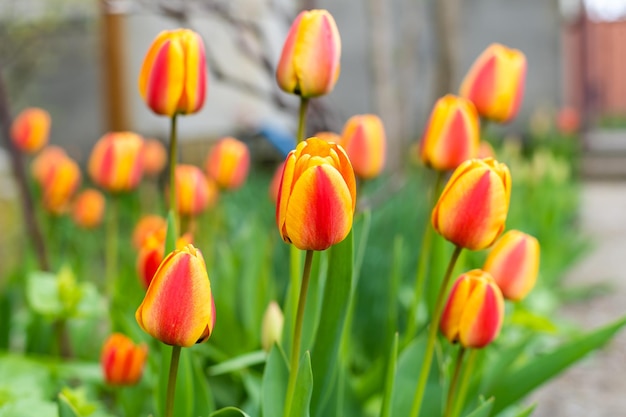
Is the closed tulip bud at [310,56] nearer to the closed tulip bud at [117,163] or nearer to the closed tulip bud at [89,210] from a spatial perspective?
the closed tulip bud at [117,163]

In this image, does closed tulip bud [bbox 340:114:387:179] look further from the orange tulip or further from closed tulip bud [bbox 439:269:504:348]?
the orange tulip

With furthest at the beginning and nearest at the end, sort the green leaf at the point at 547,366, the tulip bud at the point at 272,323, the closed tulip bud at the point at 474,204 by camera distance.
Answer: the tulip bud at the point at 272,323 → the green leaf at the point at 547,366 → the closed tulip bud at the point at 474,204

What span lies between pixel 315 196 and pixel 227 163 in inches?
41.3

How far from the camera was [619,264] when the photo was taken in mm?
3926

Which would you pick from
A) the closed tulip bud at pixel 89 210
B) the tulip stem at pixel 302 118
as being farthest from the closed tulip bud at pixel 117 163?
the closed tulip bud at pixel 89 210

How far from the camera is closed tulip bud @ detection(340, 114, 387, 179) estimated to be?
4.07 ft

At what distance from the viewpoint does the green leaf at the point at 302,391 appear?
73 centimetres

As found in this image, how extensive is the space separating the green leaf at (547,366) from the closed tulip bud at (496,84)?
34 cm

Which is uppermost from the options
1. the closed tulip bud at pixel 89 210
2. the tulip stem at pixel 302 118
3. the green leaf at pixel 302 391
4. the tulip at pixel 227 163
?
the tulip stem at pixel 302 118

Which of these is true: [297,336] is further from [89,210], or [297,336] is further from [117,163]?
[89,210]

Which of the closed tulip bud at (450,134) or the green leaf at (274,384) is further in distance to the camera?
the closed tulip bud at (450,134)

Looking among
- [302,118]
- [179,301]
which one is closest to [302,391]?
[179,301]

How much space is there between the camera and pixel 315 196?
64cm

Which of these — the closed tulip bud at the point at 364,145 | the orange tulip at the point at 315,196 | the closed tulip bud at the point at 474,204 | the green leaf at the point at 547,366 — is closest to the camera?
the orange tulip at the point at 315,196
